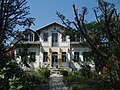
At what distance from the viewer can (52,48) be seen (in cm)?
4684

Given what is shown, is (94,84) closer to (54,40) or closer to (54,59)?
(54,59)

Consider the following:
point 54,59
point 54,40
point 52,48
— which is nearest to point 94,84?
point 54,59

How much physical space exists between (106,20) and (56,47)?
3738 centimetres

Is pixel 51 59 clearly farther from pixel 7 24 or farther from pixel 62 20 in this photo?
pixel 62 20

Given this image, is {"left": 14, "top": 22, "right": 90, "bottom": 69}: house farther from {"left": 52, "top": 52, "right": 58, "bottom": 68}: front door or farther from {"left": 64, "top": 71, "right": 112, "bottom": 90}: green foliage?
{"left": 64, "top": 71, "right": 112, "bottom": 90}: green foliage

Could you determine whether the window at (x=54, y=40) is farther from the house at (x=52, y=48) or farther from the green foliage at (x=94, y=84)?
the green foliage at (x=94, y=84)

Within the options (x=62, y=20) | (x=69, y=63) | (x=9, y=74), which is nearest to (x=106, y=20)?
(x=62, y=20)

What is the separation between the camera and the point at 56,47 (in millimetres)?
46812

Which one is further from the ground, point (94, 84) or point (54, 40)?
point (54, 40)

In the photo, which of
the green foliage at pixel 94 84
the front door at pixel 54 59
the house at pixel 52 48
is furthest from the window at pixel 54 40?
the green foliage at pixel 94 84

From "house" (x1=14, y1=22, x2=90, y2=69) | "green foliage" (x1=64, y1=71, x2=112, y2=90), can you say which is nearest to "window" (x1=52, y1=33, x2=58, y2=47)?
"house" (x1=14, y1=22, x2=90, y2=69)

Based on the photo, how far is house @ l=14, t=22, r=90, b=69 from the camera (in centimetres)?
4575

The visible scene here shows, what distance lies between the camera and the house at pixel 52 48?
150 feet

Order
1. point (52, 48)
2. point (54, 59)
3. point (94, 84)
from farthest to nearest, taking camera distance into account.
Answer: point (52, 48)
point (54, 59)
point (94, 84)
